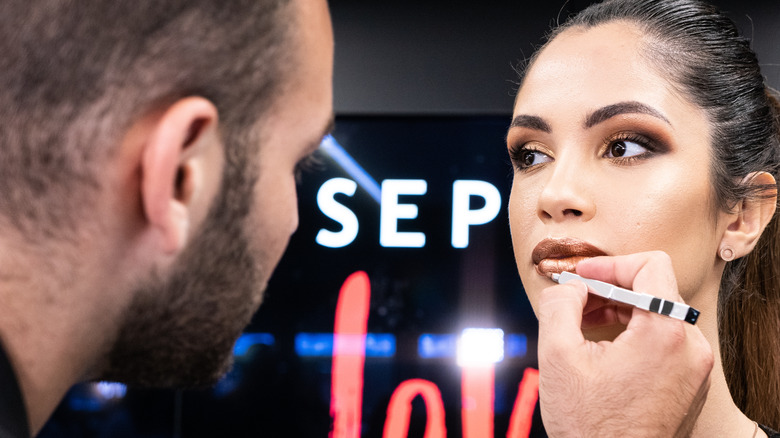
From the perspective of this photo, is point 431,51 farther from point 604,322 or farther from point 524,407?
point 604,322

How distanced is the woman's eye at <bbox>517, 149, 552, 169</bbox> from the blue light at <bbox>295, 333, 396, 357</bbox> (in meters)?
1.68

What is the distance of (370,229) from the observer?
2.85m

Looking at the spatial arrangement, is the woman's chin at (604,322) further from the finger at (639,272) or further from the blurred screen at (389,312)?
the blurred screen at (389,312)

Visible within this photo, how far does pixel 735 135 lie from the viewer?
3.55ft

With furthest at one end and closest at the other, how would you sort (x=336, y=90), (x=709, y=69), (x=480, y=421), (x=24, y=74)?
1. (x=336, y=90)
2. (x=480, y=421)
3. (x=709, y=69)
4. (x=24, y=74)

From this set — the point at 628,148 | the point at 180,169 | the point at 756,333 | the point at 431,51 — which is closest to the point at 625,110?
the point at 628,148

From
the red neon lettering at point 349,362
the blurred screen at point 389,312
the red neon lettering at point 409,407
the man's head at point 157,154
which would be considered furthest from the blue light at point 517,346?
the man's head at point 157,154

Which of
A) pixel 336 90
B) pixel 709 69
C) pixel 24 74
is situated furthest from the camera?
pixel 336 90

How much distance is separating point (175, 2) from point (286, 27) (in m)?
0.12

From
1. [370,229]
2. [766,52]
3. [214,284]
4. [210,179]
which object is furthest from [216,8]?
[766,52]

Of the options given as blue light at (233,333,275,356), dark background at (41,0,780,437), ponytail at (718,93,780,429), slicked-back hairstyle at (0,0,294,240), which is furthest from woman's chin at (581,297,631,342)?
blue light at (233,333,275,356)

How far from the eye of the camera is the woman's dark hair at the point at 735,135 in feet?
3.51

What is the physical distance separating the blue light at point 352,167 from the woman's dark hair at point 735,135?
5.53 ft

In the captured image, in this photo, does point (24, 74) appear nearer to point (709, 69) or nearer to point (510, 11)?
point (709, 69)
